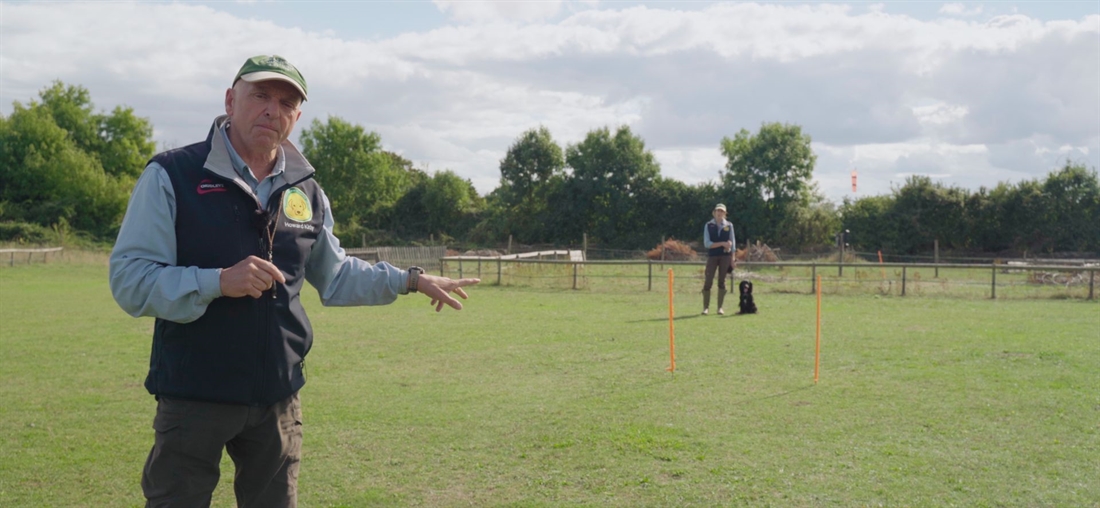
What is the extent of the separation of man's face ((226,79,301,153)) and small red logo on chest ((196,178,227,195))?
0.21 metres

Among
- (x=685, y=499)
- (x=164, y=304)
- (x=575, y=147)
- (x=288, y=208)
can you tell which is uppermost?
(x=575, y=147)

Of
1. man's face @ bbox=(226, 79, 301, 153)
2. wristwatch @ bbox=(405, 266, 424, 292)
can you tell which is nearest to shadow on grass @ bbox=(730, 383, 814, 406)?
wristwatch @ bbox=(405, 266, 424, 292)

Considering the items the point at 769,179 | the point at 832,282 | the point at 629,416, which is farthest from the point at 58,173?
the point at 629,416

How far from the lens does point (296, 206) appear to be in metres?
3.13

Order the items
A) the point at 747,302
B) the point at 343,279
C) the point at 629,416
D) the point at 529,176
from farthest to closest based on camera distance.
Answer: the point at 529,176 < the point at 747,302 < the point at 629,416 < the point at 343,279

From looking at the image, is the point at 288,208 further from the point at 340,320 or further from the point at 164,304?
the point at 340,320

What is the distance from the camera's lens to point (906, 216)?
40156mm

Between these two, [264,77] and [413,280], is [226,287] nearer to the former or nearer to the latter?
[264,77]

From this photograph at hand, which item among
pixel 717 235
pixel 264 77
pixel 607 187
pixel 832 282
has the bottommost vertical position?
pixel 832 282

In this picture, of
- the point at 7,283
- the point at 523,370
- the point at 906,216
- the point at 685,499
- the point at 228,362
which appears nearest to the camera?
the point at 228,362

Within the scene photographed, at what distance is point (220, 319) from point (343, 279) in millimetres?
663

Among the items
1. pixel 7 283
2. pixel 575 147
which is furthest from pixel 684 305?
pixel 575 147

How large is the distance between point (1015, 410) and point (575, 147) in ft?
153

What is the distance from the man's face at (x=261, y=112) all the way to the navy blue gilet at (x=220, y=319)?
12cm
